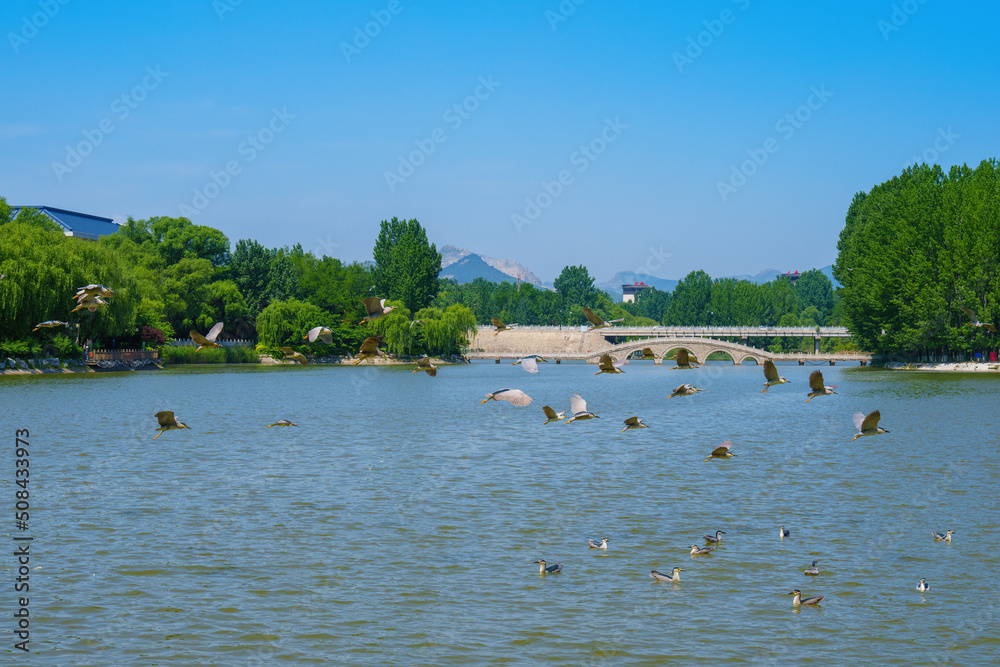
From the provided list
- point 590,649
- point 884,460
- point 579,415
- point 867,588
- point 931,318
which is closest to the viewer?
point 590,649

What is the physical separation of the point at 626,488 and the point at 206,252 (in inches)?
3421

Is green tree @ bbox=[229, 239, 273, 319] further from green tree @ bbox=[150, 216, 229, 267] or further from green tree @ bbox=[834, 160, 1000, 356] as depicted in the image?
green tree @ bbox=[834, 160, 1000, 356]

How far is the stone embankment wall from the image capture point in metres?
158

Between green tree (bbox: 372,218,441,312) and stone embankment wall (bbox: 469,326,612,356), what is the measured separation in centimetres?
4014

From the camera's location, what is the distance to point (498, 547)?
1577 cm

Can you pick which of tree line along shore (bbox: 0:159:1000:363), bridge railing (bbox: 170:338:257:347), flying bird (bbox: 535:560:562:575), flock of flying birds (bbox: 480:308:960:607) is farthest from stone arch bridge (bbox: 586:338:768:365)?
flying bird (bbox: 535:560:562:575)

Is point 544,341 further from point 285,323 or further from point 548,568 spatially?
point 548,568

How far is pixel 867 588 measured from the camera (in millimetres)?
13297

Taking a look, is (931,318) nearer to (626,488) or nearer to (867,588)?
(626,488)

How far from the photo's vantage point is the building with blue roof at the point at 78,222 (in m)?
118

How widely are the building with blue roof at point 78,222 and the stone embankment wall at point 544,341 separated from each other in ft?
196

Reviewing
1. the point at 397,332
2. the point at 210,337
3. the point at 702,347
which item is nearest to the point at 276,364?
the point at 397,332

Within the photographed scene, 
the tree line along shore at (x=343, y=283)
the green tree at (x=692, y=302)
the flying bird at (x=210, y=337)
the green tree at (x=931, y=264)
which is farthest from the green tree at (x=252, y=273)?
the green tree at (x=692, y=302)

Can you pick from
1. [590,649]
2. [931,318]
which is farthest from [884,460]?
[931,318]
